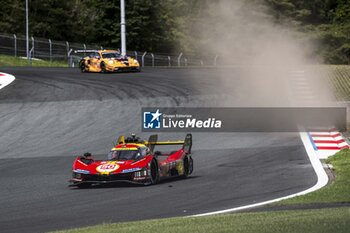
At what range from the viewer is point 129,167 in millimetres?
17922

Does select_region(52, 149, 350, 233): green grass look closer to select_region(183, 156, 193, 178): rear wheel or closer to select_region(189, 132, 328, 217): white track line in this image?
select_region(189, 132, 328, 217): white track line

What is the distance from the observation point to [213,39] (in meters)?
18.3

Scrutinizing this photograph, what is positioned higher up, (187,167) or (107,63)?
(187,167)

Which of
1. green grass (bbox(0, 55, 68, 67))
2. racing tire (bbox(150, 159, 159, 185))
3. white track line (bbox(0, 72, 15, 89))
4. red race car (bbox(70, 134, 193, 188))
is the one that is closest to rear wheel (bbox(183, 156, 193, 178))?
red race car (bbox(70, 134, 193, 188))

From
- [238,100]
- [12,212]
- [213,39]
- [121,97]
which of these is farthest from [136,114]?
[12,212]

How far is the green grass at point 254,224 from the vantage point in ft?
32.6

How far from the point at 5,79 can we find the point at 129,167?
20678 mm

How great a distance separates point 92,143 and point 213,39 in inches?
316

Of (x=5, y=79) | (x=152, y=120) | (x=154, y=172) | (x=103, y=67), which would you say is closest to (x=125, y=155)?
(x=154, y=172)

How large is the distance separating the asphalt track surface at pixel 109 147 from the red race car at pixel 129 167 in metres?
0.30

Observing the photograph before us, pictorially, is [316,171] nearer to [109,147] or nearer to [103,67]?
[109,147]

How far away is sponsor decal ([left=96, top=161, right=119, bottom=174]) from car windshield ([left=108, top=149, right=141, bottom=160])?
0.49 m

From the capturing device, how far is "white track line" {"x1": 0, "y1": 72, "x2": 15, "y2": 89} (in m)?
35.7

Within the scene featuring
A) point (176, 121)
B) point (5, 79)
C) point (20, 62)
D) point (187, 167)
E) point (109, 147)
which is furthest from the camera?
point (20, 62)
